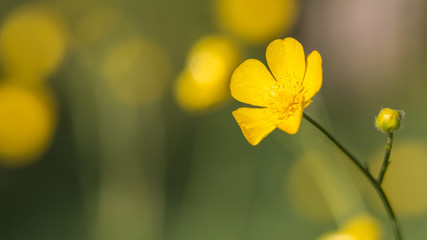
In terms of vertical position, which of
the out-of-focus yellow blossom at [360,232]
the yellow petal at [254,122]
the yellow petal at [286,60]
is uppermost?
the yellow petal at [286,60]

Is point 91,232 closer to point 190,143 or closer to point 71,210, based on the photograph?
point 71,210

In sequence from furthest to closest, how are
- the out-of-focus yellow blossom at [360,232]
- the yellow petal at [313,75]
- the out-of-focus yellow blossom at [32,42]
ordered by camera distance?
the out-of-focus yellow blossom at [32,42], the out-of-focus yellow blossom at [360,232], the yellow petal at [313,75]

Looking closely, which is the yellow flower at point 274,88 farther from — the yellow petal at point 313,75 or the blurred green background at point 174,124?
the blurred green background at point 174,124

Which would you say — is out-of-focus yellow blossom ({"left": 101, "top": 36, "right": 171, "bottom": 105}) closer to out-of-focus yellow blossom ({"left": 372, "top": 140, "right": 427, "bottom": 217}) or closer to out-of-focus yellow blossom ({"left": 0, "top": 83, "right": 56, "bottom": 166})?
out-of-focus yellow blossom ({"left": 0, "top": 83, "right": 56, "bottom": 166})

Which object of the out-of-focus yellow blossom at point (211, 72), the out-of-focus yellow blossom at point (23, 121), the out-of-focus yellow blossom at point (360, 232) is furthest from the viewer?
the out-of-focus yellow blossom at point (23, 121)

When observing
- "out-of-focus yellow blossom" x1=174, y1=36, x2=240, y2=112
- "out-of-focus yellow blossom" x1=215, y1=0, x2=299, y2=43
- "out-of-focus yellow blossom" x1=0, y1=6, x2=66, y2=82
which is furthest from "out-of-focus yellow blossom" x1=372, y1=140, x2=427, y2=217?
"out-of-focus yellow blossom" x1=0, y1=6, x2=66, y2=82

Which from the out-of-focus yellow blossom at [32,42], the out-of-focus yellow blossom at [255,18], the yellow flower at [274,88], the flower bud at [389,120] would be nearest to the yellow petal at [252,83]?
the yellow flower at [274,88]
